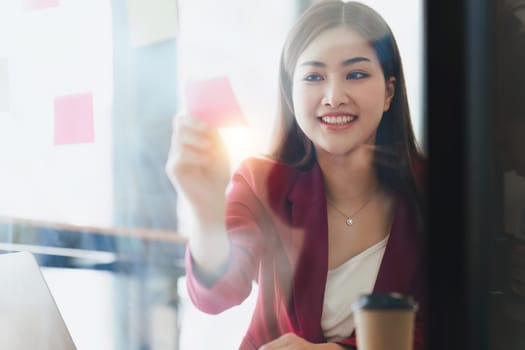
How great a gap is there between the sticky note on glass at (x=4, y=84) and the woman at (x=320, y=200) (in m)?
0.53

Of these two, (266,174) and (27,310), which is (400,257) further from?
(27,310)

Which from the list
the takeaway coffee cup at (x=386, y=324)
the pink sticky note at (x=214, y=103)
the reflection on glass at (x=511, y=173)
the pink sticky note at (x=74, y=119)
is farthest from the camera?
the pink sticky note at (x=74, y=119)

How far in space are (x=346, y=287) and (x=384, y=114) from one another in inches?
12.0

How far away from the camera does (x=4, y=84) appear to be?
1.53 metres

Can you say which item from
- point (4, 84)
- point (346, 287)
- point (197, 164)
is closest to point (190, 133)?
point (197, 164)

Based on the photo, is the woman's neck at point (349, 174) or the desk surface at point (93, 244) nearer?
the woman's neck at point (349, 174)

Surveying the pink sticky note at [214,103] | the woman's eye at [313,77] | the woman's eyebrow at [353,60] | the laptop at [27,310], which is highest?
the woman's eyebrow at [353,60]

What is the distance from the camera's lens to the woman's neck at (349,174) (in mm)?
1227

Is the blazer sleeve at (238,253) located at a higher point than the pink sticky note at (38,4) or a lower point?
lower

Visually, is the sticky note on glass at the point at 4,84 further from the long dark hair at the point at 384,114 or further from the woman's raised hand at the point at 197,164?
the long dark hair at the point at 384,114

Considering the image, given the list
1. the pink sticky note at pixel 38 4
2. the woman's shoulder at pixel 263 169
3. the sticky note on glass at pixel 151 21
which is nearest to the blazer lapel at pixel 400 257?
the woman's shoulder at pixel 263 169

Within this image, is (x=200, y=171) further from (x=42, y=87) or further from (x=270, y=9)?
(x=42, y=87)

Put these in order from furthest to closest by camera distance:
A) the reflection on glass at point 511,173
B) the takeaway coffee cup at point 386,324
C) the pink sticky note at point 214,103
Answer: the pink sticky note at point 214,103
the reflection on glass at point 511,173
the takeaway coffee cup at point 386,324

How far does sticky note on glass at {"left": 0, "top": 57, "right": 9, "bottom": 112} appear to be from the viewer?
60.3 inches
